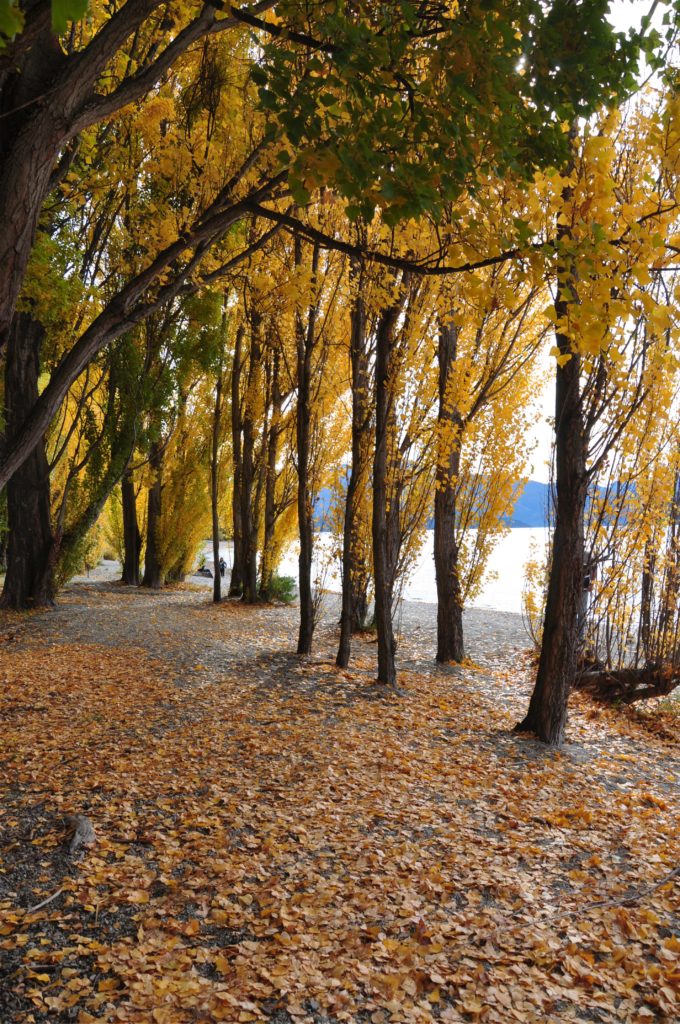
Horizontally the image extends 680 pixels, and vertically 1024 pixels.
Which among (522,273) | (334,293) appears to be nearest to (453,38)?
(522,273)

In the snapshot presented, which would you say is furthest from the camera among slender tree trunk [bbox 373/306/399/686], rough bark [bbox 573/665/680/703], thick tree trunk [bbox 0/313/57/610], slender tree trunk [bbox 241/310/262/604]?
slender tree trunk [bbox 241/310/262/604]

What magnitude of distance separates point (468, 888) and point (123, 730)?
2.74m

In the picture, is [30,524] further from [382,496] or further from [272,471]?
[382,496]

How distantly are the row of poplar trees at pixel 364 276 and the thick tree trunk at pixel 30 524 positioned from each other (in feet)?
0.13

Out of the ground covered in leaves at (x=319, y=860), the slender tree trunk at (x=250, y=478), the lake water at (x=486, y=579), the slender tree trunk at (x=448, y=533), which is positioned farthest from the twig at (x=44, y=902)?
the slender tree trunk at (x=250, y=478)

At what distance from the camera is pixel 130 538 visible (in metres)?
15.7

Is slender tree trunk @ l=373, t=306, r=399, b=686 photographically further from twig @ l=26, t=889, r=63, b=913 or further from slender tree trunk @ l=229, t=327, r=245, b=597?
slender tree trunk @ l=229, t=327, r=245, b=597

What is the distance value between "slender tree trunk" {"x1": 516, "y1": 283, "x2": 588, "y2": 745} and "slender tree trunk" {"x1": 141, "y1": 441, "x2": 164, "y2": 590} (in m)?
10.7

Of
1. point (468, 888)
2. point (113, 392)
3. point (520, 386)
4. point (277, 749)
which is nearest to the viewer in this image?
point (468, 888)

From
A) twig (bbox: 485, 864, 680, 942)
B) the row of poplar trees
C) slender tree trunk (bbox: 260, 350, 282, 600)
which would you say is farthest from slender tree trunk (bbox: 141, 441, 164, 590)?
twig (bbox: 485, 864, 680, 942)

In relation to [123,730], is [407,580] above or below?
above

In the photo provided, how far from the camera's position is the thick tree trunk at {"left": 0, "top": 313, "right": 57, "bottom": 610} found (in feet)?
31.1

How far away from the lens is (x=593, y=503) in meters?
7.06

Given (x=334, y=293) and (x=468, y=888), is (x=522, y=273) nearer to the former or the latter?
(x=468, y=888)
